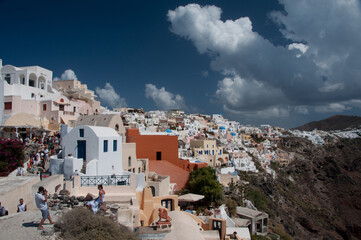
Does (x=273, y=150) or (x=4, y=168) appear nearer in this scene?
(x=4, y=168)

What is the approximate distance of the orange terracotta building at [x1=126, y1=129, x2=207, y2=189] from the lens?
2491 cm

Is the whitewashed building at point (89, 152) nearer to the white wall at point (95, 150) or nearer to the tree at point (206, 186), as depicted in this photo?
the white wall at point (95, 150)

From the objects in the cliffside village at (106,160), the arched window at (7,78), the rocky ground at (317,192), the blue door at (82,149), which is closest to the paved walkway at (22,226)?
the cliffside village at (106,160)

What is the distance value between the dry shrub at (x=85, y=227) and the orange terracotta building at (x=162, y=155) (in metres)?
16.6

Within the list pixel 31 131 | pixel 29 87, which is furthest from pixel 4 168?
pixel 29 87

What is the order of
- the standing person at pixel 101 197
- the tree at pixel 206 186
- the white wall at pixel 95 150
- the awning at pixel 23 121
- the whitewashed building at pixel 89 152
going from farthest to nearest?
1. the awning at pixel 23 121
2. the tree at pixel 206 186
3. the white wall at pixel 95 150
4. the whitewashed building at pixel 89 152
5. the standing person at pixel 101 197

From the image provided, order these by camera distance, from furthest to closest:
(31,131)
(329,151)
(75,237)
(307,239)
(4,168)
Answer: (329,151) → (307,239) → (31,131) → (4,168) → (75,237)

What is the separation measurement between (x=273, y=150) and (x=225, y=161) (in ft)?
135

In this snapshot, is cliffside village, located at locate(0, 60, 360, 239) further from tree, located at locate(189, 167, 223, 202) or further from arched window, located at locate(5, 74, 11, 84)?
tree, located at locate(189, 167, 223, 202)

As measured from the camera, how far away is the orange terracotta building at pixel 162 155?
24906 millimetres

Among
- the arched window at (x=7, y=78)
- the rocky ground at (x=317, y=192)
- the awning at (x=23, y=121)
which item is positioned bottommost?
the rocky ground at (x=317, y=192)

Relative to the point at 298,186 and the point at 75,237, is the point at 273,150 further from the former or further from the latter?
the point at 75,237

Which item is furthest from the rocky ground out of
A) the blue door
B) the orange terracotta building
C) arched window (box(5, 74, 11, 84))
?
arched window (box(5, 74, 11, 84))

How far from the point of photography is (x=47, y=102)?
1288 inches
